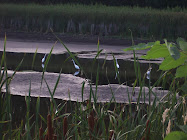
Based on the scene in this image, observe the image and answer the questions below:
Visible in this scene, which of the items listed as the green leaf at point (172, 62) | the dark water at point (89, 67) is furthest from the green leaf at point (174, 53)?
the dark water at point (89, 67)

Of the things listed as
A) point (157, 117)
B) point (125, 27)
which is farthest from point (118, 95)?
point (125, 27)

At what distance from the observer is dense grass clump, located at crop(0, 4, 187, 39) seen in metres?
11.0

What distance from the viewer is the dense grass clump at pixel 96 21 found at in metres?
11.0

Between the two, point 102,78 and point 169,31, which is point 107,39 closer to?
point 169,31

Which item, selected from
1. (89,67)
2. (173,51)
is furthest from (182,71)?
(89,67)

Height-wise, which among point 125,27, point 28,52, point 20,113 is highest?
point 125,27

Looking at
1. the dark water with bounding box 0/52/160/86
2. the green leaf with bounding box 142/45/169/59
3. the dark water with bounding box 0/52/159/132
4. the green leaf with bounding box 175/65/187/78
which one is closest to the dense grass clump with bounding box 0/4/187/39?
the dark water with bounding box 0/52/159/132

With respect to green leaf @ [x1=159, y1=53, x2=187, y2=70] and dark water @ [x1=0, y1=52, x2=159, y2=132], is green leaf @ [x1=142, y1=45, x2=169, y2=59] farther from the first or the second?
dark water @ [x1=0, y1=52, x2=159, y2=132]

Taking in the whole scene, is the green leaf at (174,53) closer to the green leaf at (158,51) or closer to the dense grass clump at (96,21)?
the green leaf at (158,51)

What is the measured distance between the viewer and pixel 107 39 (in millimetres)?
10672

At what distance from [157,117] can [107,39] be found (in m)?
8.77

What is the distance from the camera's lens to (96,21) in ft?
37.9

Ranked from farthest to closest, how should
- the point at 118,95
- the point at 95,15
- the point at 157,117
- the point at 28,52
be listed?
the point at 95,15 < the point at 28,52 < the point at 118,95 < the point at 157,117

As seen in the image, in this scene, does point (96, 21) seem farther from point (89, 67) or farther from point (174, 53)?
point (174, 53)
